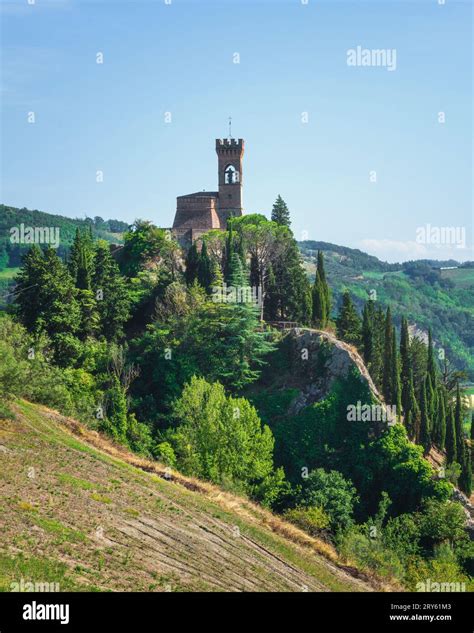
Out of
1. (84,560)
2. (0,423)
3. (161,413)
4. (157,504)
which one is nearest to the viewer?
(84,560)

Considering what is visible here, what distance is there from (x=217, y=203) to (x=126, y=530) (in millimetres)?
57781

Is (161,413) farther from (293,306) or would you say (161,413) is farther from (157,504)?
(157,504)

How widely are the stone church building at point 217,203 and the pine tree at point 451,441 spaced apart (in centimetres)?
2639

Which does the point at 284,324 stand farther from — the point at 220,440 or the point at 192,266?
the point at 220,440

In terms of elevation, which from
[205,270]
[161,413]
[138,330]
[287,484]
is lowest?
[287,484]

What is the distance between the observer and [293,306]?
70562mm

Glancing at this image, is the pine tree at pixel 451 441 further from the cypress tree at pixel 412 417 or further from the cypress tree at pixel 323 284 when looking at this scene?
the cypress tree at pixel 323 284

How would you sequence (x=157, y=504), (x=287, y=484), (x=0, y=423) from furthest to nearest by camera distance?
(x=287, y=484), (x=0, y=423), (x=157, y=504)

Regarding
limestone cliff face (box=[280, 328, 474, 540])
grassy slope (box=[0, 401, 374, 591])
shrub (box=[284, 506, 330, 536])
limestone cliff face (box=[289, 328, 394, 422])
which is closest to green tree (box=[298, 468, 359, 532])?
shrub (box=[284, 506, 330, 536])

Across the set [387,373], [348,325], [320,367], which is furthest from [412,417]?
[320,367]
